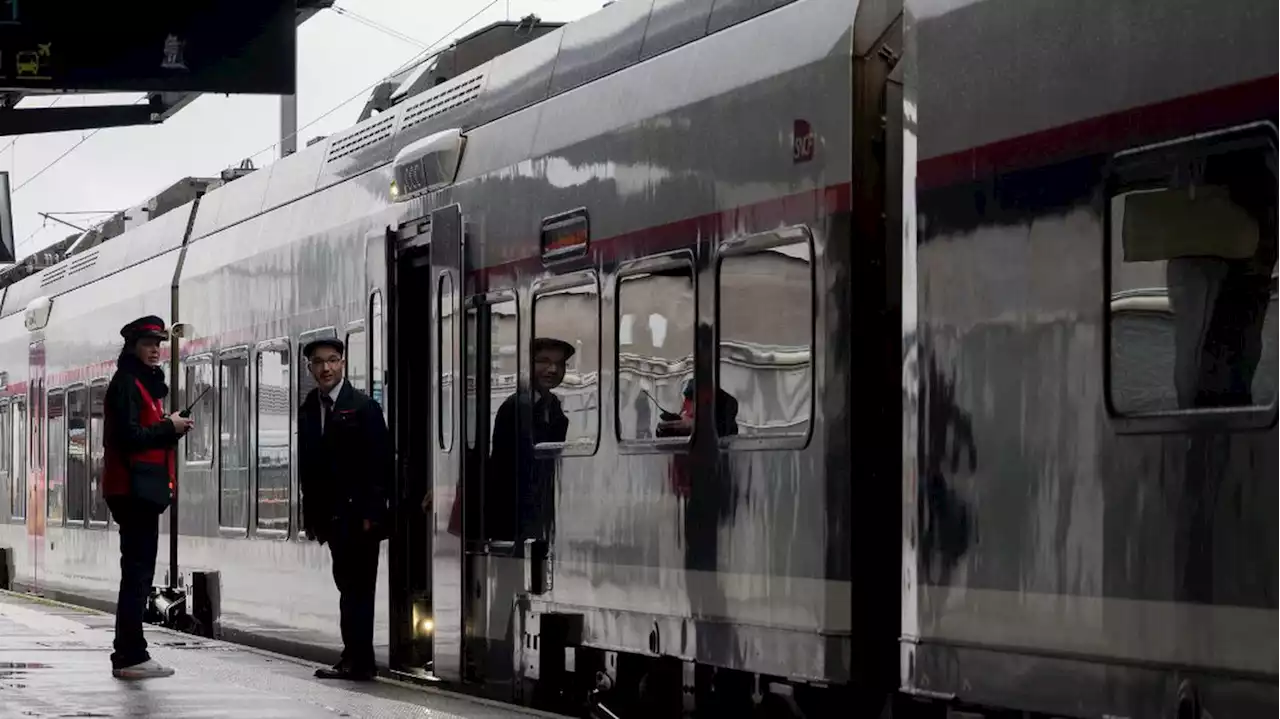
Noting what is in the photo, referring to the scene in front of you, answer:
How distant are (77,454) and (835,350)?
16063 mm

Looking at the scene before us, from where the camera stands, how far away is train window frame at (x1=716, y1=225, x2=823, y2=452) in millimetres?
7887

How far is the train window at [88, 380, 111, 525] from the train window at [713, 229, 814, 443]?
1329 centimetres

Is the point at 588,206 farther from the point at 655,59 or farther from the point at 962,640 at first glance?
the point at 962,640

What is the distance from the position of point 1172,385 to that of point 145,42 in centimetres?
836

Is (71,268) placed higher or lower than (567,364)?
higher

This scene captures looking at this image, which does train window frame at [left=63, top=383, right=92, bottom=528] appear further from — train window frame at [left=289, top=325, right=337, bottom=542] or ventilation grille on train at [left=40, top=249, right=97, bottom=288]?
train window frame at [left=289, top=325, right=337, bottom=542]

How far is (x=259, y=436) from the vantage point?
51.7 feet

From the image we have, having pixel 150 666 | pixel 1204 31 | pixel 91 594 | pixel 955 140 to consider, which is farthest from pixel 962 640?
pixel 91 594

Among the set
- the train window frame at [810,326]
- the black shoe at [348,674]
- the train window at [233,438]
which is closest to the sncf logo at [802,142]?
the train window frame at [810,326]

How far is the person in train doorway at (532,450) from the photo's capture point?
412 inches

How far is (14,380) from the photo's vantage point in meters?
26.2

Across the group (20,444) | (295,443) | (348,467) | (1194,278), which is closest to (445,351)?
(348,467)

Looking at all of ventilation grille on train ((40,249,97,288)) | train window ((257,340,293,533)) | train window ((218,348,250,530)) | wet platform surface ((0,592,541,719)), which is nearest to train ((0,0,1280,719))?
wet platform surface ((0,592,541,719))

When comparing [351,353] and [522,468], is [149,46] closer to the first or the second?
[351,353]
